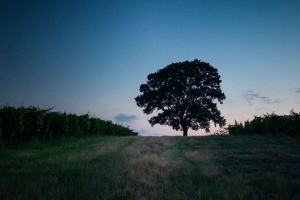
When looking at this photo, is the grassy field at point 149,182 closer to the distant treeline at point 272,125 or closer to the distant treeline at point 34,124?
the distant treeline at point 34,124

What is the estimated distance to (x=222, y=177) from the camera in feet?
17.0

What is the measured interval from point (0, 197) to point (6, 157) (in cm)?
520

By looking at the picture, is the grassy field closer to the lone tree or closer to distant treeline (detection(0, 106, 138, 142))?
distant treeline (detection(0, 106, 138, 142))

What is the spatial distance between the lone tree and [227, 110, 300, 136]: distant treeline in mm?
6602

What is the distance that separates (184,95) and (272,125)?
48.5 feet

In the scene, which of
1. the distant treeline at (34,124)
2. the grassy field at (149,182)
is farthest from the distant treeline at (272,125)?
the distant treeline at (34,124)

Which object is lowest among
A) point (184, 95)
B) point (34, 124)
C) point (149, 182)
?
point (149, 182)

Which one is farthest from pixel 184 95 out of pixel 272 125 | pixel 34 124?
pixel 34 124

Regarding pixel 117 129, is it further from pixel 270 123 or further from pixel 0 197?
pixel 0 197

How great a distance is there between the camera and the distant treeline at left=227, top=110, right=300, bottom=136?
1648cm

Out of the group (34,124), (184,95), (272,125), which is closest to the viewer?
(34,124)

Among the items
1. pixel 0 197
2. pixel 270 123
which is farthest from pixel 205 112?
pixel 0 197

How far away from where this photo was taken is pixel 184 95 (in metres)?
32.0

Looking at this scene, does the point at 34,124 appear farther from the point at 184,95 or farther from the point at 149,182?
the point at 184,95
